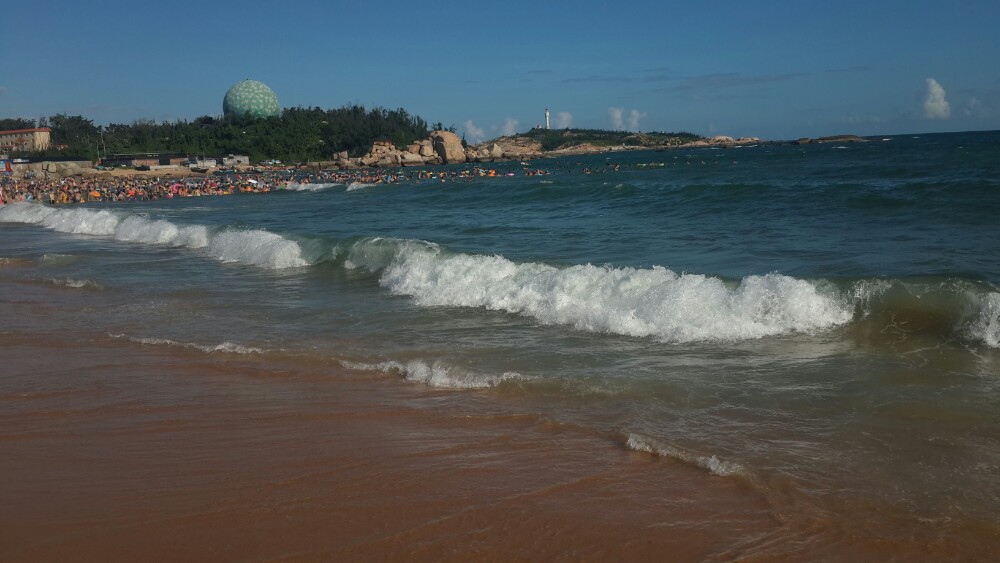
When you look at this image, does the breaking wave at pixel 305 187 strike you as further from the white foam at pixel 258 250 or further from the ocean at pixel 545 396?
the ocean at pixel 545 396

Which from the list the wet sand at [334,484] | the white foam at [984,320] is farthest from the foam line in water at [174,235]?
the white foam at [984,320]

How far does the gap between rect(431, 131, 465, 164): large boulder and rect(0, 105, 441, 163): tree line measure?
7641 mm

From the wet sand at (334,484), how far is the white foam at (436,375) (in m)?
0.26

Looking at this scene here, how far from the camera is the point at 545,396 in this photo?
21.1ft

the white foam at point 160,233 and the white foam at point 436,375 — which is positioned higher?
the white foam at point 160,233

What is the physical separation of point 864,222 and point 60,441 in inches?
657

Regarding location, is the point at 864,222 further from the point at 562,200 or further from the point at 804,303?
the point at 562,200

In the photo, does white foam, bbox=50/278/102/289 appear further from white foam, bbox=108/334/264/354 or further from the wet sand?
the wet sand

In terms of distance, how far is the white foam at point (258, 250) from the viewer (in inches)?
663

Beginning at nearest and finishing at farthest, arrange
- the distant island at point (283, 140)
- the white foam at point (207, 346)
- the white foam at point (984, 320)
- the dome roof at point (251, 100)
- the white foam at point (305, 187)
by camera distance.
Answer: the white foam at point (984, 320), the white foam at point (207, 346), the white foam at point (305, 187), the distant island at point (283, 140), the dome roof at point (251, 100)

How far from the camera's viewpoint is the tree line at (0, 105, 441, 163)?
11012cm

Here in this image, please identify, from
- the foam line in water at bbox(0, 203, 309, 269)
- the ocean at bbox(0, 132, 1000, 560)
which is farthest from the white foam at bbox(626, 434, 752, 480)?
the foam line in water at bbox(0, 203, 309, 269)

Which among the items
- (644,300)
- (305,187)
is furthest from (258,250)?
(305,187)

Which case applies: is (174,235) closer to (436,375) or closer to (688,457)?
(436,375)
